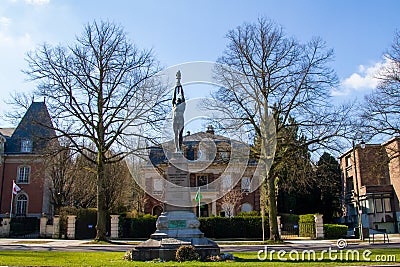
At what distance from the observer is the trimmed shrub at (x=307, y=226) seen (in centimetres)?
3103

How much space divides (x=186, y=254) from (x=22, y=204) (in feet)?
122

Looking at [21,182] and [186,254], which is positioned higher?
[21,182]

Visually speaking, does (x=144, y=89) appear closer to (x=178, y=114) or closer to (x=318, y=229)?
(x=178, y=114)

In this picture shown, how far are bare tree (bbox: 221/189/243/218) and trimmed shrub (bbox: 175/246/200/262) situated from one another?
30836 mm

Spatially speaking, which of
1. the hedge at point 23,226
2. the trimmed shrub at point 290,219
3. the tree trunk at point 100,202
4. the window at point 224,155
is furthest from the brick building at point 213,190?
the tree trunk at point 100,202

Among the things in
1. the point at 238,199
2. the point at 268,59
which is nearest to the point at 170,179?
the point at 268,59

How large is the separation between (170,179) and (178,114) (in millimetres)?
2748

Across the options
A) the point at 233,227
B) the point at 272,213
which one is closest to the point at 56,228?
the point at 233,227

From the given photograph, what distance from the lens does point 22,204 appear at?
44812 mm

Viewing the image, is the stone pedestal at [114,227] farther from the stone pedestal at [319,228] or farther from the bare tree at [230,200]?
the bare tree at [230,200]

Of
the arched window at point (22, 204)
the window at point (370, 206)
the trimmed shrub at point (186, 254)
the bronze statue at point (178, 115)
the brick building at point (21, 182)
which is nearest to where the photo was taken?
the trimmed shrub at point (186, 254)

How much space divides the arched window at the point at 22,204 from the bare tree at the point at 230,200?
22.0 meters

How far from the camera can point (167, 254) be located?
13.8 metres

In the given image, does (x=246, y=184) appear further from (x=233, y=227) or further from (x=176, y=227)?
(x=176, y=227)
